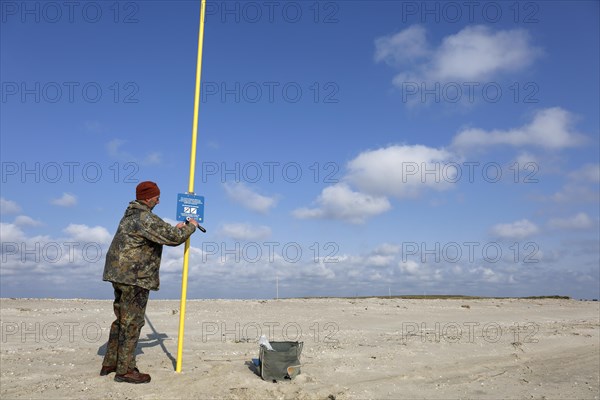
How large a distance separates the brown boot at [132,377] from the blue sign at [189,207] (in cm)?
258

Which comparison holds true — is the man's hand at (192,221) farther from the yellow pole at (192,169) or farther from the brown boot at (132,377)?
the brown boot at (132,377)

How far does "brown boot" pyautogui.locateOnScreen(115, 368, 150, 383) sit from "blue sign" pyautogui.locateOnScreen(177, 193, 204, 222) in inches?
102

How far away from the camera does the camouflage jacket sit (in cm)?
814

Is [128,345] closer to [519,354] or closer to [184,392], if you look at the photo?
[184,392]

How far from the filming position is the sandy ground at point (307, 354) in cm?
842

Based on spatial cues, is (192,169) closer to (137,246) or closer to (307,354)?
(137,246)

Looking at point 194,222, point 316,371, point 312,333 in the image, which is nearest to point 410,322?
point 312,333

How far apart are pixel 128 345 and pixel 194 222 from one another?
2.21m

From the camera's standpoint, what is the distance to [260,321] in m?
17.2

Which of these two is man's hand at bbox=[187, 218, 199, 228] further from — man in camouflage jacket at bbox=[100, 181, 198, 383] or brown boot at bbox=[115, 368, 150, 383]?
brown boot at bbox=[115, 368, 150, 383]

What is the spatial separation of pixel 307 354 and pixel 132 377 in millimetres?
4326

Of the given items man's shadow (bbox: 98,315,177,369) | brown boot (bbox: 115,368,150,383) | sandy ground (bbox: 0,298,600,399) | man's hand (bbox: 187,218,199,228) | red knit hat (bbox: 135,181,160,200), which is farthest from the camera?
man's shadow (bbox: 98,315,177,369)

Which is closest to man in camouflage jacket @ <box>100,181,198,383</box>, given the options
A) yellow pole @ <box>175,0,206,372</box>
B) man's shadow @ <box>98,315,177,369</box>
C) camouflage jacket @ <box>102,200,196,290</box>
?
camouflage jacket @ <box>102,200,196,290</box>

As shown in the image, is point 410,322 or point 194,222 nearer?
point 194,222
